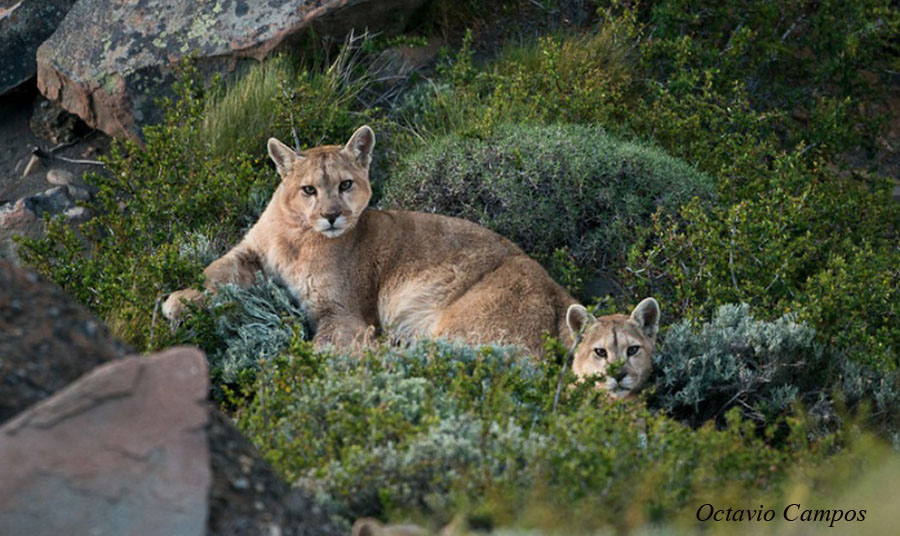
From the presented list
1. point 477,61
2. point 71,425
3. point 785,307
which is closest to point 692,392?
point 785,307

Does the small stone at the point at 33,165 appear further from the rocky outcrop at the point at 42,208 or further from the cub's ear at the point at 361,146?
the cub's ear at the point at 361,146

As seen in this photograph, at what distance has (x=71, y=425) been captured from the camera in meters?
3.39

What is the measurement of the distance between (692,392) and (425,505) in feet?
9.97

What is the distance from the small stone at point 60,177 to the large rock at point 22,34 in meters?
1.15

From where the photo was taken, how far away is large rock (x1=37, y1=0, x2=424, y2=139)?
10.1 metres

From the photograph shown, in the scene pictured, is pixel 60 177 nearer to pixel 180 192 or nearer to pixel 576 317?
pixel 180 192

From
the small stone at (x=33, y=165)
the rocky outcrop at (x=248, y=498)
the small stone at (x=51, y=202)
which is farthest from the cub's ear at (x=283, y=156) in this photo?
the rocky outcrop at (x=248, y=498)

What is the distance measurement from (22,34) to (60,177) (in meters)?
1.69

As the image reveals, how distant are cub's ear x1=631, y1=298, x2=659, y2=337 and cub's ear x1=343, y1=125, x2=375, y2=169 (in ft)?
7.77

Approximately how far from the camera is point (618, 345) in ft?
22.2

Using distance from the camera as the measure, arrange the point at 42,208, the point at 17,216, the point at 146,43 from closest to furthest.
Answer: the point at 17,216
the point at 42,208
the point at 146,43

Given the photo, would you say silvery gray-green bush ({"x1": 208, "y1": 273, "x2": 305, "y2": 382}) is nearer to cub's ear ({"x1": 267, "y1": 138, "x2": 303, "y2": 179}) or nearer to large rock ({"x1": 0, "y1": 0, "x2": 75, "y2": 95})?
cub's ear ({"x1": 267, "y1": 138, "x2": 303, "y2": 179})

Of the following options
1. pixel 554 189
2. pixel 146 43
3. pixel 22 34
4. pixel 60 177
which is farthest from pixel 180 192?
pixel 22 34

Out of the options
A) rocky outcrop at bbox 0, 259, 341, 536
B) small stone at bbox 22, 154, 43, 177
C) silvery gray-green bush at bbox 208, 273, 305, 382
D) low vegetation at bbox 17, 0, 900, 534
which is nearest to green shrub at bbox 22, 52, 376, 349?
low vegetation at bbox 17, 0, 900, 534
